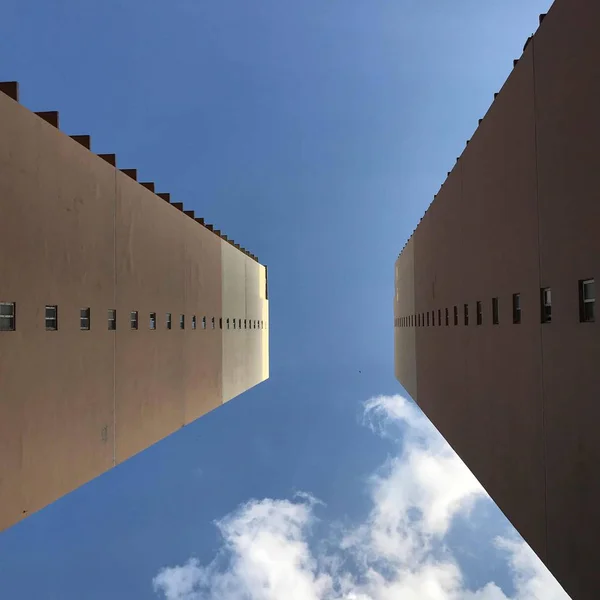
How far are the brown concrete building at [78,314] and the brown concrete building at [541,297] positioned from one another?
15525 mm

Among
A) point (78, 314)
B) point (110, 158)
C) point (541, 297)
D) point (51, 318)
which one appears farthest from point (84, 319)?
point (541, 297)

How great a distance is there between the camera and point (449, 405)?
32219 mm

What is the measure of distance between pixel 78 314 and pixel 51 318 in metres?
1.93

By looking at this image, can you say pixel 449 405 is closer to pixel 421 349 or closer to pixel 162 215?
pixel 421 349

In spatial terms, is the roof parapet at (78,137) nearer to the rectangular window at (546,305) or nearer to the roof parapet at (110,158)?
the roof parapet at (110,158)

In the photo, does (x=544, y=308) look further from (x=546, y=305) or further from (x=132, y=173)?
(x=132, y=173)

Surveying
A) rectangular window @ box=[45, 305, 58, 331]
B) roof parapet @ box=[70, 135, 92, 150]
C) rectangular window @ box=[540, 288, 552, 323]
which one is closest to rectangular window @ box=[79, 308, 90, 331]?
rectangular window @ box=[45, 305, 58, 331]

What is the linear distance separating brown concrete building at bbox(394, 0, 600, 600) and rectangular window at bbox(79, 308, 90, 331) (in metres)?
16.0

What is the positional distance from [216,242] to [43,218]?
28290mm

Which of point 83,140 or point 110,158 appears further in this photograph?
point 110,158

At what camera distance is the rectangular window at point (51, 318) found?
17.5 meters

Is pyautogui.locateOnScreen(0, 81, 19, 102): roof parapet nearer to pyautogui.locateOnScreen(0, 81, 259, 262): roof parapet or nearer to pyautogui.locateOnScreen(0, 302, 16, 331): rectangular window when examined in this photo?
pyautogui.locateOnScreen(0, 81, 259, 262): roof parapet

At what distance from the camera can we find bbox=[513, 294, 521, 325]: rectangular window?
18.6 metres

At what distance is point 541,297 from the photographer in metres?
16.2
